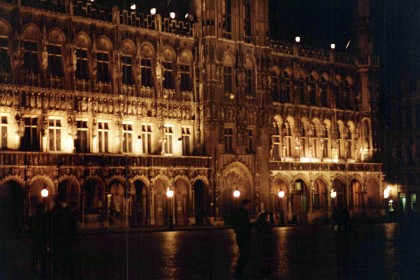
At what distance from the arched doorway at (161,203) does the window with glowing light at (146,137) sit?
8.18 ft

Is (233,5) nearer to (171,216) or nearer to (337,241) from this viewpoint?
(171,216)

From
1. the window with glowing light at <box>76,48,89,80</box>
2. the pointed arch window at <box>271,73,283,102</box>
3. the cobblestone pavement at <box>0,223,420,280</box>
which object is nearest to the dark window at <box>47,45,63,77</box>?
the window with glowing light at <box>76,48,89,80</box>

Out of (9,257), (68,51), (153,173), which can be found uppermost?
(68,51)

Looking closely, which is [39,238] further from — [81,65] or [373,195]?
[373,195]

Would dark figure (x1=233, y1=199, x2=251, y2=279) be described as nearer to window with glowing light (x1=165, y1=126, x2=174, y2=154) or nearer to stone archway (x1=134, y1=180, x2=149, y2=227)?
stone archway (x1=134, y1=180, x2=149, y2=227)

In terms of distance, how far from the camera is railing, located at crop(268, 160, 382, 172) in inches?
2788

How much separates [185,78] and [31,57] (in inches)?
539

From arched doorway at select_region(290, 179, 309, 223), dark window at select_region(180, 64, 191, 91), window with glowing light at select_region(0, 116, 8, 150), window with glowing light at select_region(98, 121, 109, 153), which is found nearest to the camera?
window with glowing light at select_region(0, 116, 8, 150)

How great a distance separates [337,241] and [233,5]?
45.8m

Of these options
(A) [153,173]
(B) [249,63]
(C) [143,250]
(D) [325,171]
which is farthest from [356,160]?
(C) [143,250]

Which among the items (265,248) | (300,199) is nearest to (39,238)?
(265,248)

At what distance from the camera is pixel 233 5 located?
68.7 m

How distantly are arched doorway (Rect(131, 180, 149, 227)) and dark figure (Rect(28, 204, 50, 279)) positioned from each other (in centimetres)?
3653

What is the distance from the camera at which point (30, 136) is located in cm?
5634
